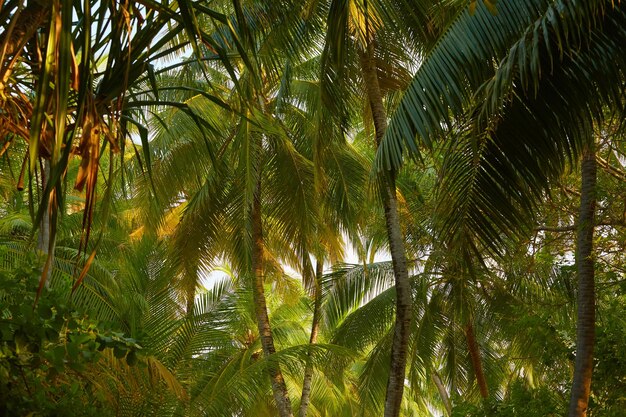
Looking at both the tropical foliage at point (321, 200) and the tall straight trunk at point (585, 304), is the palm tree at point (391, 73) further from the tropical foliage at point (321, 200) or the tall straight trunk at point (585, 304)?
the tall straight trunk at point (585, 304)

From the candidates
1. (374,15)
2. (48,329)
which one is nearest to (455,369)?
(374,15)

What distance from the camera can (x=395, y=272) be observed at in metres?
10.6

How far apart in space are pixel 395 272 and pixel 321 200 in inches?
120

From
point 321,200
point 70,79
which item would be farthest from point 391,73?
point 70,79

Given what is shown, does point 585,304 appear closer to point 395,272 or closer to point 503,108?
point 503,108

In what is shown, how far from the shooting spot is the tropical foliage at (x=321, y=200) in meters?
3.20

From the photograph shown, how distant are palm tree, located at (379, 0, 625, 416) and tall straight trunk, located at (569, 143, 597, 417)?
123 cm

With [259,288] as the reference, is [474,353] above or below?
below

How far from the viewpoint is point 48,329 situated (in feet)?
12.9

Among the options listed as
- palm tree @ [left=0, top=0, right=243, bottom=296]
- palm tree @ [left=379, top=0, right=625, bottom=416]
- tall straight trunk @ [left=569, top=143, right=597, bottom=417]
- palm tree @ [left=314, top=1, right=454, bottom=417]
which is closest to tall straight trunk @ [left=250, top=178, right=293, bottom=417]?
palm tree @ [left=314, top=1, right=454, bottom=417]

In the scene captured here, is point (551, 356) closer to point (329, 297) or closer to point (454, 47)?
point (454, 47)

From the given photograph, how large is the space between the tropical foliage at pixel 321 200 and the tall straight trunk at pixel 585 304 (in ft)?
0.06

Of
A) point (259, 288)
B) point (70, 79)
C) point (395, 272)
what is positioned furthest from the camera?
point (259, 288)

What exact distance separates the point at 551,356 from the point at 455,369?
640 centimetres
